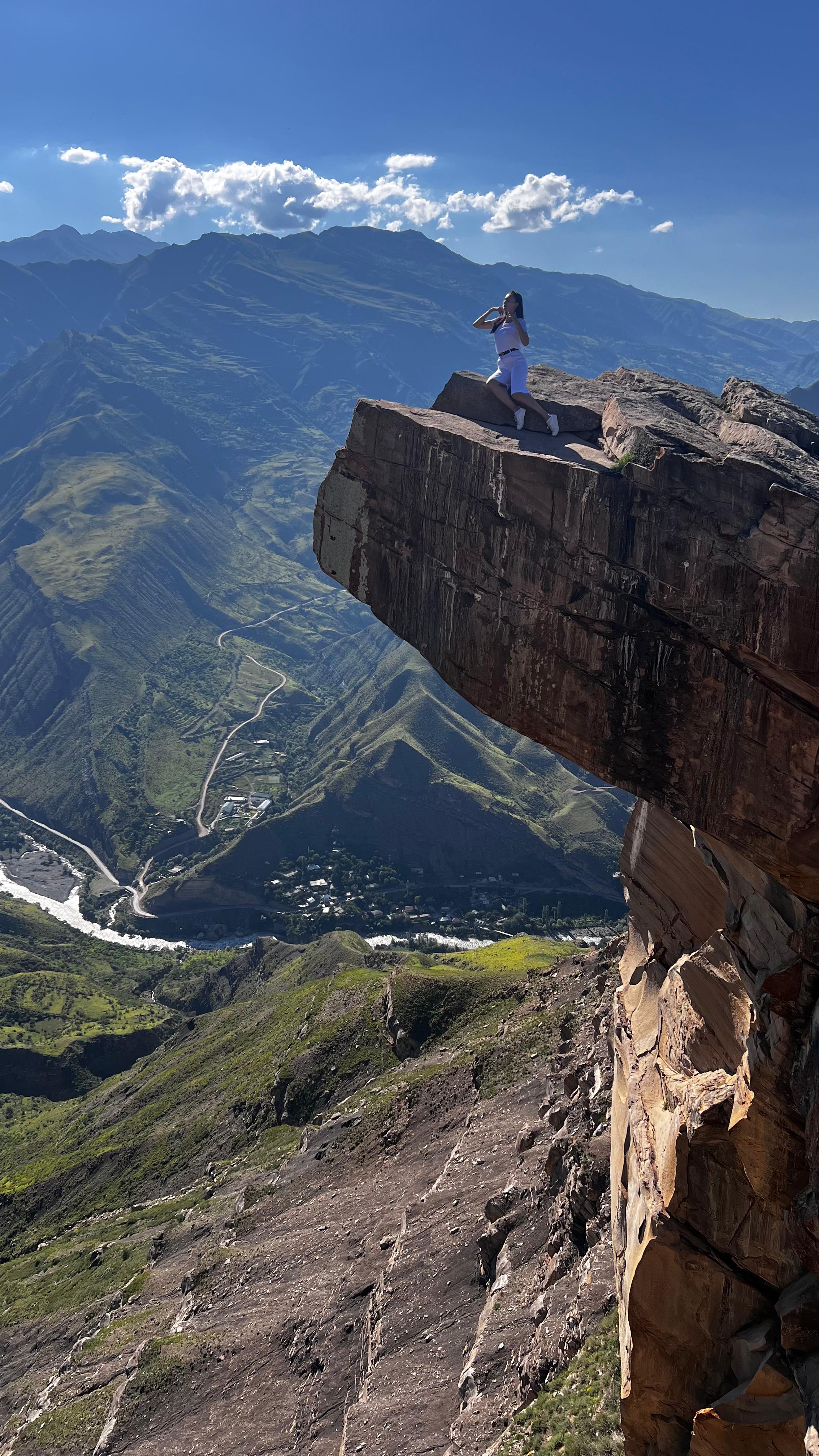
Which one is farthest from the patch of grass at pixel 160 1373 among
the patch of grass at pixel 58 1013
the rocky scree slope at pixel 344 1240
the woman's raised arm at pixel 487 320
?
the patch of grass at pixel 58 1013

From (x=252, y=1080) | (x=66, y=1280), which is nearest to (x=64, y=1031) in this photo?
(x=252, y=1080)

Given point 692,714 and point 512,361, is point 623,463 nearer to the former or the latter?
point 692,714

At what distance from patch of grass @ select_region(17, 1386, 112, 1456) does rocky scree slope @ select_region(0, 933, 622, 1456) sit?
19 cm

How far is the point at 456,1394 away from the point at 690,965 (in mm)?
24850

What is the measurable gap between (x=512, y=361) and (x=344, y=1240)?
51.9m

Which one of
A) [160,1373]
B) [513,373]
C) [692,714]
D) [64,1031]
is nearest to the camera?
[692,714]

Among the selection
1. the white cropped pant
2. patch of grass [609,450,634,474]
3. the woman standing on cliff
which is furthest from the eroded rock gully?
the white cropped pant

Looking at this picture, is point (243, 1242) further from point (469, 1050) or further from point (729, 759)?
point (729, 759)

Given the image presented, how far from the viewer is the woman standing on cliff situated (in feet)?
94.4

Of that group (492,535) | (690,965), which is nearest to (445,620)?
(492,535)

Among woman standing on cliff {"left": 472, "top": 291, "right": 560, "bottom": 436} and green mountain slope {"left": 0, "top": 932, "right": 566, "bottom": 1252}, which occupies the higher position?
woman standing on cliff {"left": 472, "top": 291, "right": 560, "bottom": 436}

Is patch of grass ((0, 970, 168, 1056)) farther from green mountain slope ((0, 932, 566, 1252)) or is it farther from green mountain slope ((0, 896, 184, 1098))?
green mountain slope ((0, 932, 566, 1252))

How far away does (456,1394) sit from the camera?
37.0 metres

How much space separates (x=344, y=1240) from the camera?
2144 inches
